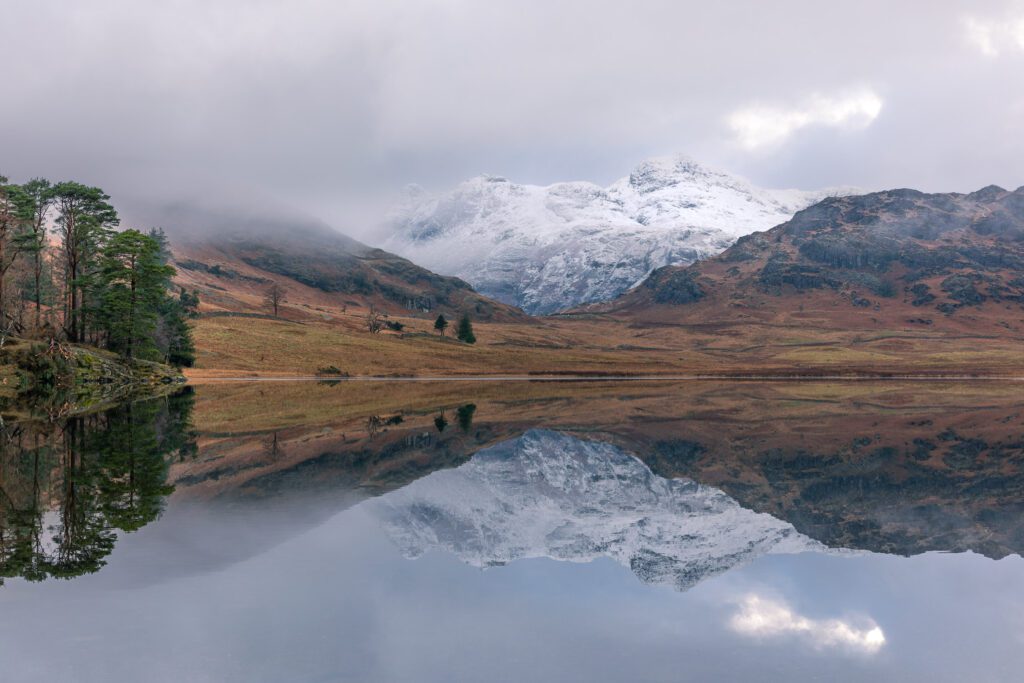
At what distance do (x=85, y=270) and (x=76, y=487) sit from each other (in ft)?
282

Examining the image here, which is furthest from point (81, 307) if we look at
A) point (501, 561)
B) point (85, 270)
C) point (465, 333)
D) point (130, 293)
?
point (465, 333)

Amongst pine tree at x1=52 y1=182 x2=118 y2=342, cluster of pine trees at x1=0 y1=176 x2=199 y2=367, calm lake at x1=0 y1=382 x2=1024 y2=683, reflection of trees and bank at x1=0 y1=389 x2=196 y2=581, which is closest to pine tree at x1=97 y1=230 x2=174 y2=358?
cluster of pine trees at x1=0 y1=176 x2=199 y2=367

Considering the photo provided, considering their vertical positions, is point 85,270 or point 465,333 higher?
point 85,270

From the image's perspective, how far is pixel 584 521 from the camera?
2352cm

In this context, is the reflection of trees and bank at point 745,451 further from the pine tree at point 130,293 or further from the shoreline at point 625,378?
the shoreline at point 625,378

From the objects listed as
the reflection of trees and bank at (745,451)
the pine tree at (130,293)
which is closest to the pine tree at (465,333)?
the pine tree at (130,293)

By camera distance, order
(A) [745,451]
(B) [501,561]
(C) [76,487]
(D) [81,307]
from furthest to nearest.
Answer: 1. (D) [81,307]
2. (A) [745,451]
3. (C) [76,487]
4. (B) [501,561]

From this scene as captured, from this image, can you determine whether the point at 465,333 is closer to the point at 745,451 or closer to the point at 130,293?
the point at 130,293

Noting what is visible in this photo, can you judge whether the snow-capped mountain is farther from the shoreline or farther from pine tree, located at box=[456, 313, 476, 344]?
pine tree, located at box=[456, 313, 476, 344]

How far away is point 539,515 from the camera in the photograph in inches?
951

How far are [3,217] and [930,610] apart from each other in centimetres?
7618

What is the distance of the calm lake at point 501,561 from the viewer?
12.4 meters

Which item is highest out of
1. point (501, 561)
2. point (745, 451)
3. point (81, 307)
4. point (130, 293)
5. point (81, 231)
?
point (81, 231)

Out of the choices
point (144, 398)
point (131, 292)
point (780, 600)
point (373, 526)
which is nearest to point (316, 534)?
point (373, 526)
